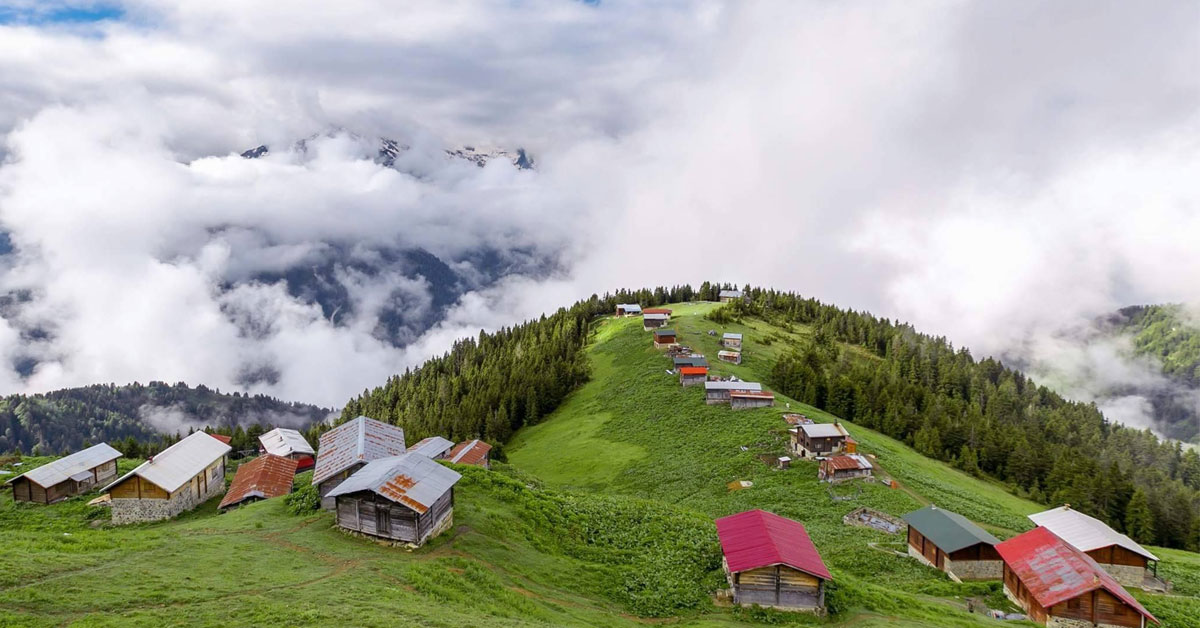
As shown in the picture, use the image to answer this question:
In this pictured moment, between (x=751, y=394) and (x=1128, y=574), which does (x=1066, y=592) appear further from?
(x=751, y=394)

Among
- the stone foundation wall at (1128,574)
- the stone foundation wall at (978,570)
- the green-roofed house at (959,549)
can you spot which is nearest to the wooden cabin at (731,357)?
the green-roofed house at (959,549)

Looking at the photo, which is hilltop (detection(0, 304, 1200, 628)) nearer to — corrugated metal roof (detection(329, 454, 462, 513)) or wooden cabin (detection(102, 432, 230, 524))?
wooden cabin (detection(102, 432, 230, 524))

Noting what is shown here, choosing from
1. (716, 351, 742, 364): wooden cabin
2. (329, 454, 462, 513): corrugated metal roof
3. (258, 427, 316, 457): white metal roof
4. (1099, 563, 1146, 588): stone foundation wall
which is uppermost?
(716, 351, 742, 364): wooden cabin

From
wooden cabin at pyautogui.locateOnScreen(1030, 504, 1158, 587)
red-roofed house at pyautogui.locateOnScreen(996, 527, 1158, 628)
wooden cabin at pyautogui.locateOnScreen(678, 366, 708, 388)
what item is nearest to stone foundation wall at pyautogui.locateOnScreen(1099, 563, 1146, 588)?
wooden cabin at pyautogui.locateOnScreen(1030, 504, 1158, 587)

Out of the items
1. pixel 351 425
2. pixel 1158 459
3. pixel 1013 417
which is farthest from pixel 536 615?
pixel 1158 459

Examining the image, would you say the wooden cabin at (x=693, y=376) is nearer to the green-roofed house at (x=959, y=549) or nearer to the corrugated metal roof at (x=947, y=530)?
the corrugated metal roof at (x=947, y=530)
